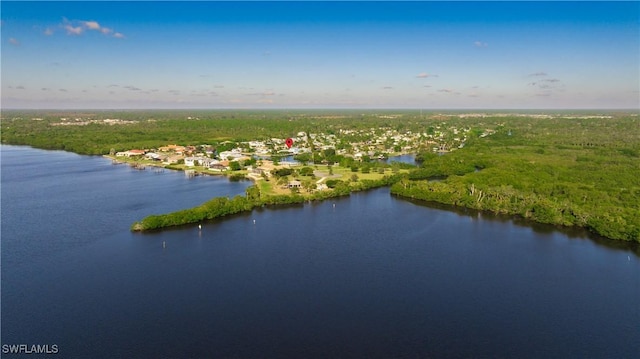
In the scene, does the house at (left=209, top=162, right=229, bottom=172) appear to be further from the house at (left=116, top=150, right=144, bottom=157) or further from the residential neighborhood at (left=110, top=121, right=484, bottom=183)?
the house at (left=116, top=150, right=144, bottom=157)

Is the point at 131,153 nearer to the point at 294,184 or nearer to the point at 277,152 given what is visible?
the point at 277,152

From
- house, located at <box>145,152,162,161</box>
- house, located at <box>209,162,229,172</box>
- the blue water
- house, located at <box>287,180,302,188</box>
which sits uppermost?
house, located at <box>145,152,162,161</box>

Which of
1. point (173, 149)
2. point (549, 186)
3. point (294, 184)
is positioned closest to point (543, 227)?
point (549, 186)

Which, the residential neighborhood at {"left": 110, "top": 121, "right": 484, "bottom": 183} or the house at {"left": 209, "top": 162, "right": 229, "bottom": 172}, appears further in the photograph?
the residential neighborhood at {"left": 110, "top": 121, "right": 484, "bottom": 183}

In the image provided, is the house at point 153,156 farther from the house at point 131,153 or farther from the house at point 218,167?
the house at point 218,167

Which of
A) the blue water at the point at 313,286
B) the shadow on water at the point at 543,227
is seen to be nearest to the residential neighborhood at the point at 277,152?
the shadow on water at the point at 543,227

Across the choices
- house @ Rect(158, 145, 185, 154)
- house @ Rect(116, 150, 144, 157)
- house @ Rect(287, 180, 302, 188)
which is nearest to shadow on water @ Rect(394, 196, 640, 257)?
house @ Rect(287, 180, 302, 188)

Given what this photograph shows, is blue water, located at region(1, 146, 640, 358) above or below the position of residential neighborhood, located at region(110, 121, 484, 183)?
below
